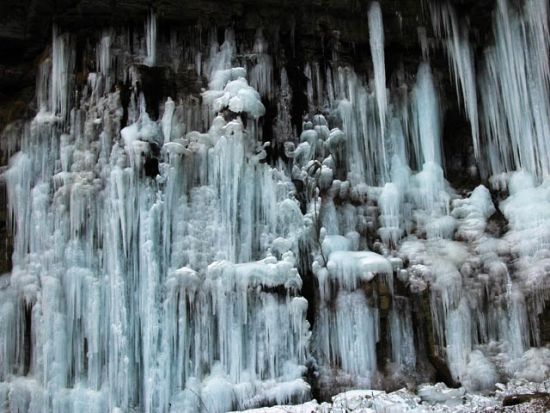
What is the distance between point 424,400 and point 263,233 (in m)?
3.27

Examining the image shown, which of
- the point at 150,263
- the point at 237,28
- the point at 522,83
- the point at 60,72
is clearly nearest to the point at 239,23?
the point at 237,28

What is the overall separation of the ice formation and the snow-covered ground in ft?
0.20

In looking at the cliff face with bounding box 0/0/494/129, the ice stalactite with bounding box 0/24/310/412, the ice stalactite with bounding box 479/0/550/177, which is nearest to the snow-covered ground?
the ice stalactite with bounding box 0/24/310/412

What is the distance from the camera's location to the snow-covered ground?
10.4 meters

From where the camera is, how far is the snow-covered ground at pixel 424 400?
10422 mm

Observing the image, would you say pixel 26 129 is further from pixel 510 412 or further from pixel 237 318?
pixel 510 412

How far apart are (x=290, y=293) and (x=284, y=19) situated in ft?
14.2

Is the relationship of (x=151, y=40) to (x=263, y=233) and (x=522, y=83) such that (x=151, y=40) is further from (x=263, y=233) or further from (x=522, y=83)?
(x=522, y=83)

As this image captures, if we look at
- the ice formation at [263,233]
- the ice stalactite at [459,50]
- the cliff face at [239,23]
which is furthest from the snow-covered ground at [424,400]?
the cliff face at [239,23]

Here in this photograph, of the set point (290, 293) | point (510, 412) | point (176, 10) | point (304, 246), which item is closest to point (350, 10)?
point (176, 10)

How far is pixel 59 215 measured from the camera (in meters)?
11.8

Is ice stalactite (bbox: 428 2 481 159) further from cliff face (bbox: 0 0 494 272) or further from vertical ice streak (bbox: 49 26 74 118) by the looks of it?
vertical ice streak (bbox: 49 26 74 118)

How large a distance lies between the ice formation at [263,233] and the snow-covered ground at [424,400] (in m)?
0.06

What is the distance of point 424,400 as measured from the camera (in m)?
11.0
